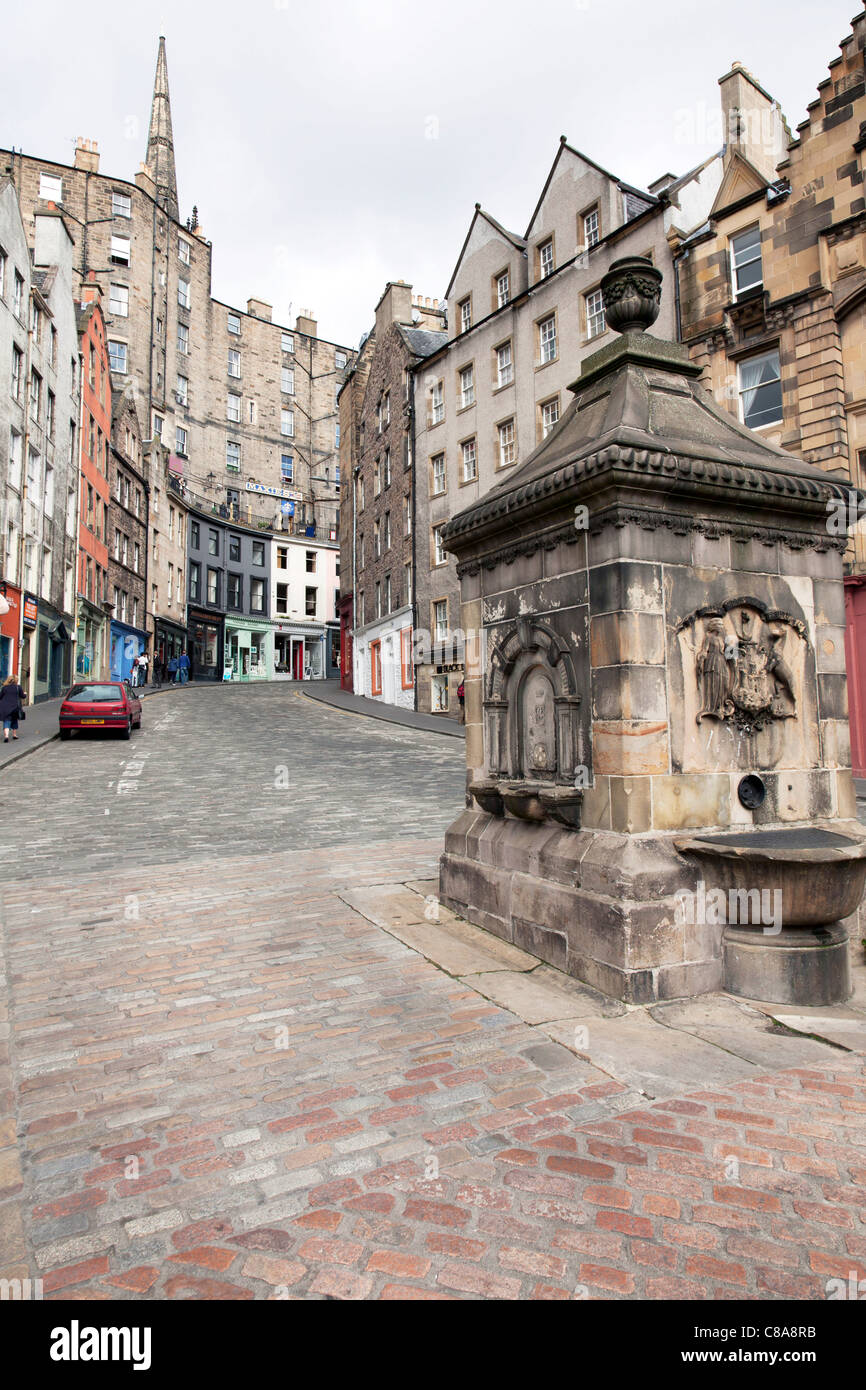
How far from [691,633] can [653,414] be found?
139cm

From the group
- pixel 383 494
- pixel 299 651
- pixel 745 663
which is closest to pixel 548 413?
pixel 383 494

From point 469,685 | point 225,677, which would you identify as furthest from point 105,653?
point 469,685

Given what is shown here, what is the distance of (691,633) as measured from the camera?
4.73 m

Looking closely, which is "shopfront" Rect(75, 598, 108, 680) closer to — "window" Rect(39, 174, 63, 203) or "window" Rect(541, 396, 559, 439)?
"window" Rect(541, 396, 559, 439)

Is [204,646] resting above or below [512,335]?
below

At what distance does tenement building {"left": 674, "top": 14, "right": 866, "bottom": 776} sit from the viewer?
17.0 meters

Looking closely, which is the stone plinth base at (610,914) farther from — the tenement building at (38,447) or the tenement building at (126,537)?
the tenement building at (126,537)

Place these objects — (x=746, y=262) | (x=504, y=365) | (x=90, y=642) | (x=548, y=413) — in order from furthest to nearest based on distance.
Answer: (x=90, y=642) < (x=504, y=365) < (x=548, y=413) < (x=746, y=262)

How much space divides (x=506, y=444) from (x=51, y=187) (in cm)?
3575

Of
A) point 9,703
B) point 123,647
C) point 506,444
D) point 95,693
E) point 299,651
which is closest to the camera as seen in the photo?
point 9,703

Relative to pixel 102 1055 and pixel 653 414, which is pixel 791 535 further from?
pixel 102 1055

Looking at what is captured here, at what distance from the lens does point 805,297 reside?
17.7 meters

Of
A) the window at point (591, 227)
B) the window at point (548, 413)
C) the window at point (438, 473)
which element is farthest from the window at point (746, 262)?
the window at point (438, 473)

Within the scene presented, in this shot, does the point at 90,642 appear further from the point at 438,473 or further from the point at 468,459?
the point at 468,459
